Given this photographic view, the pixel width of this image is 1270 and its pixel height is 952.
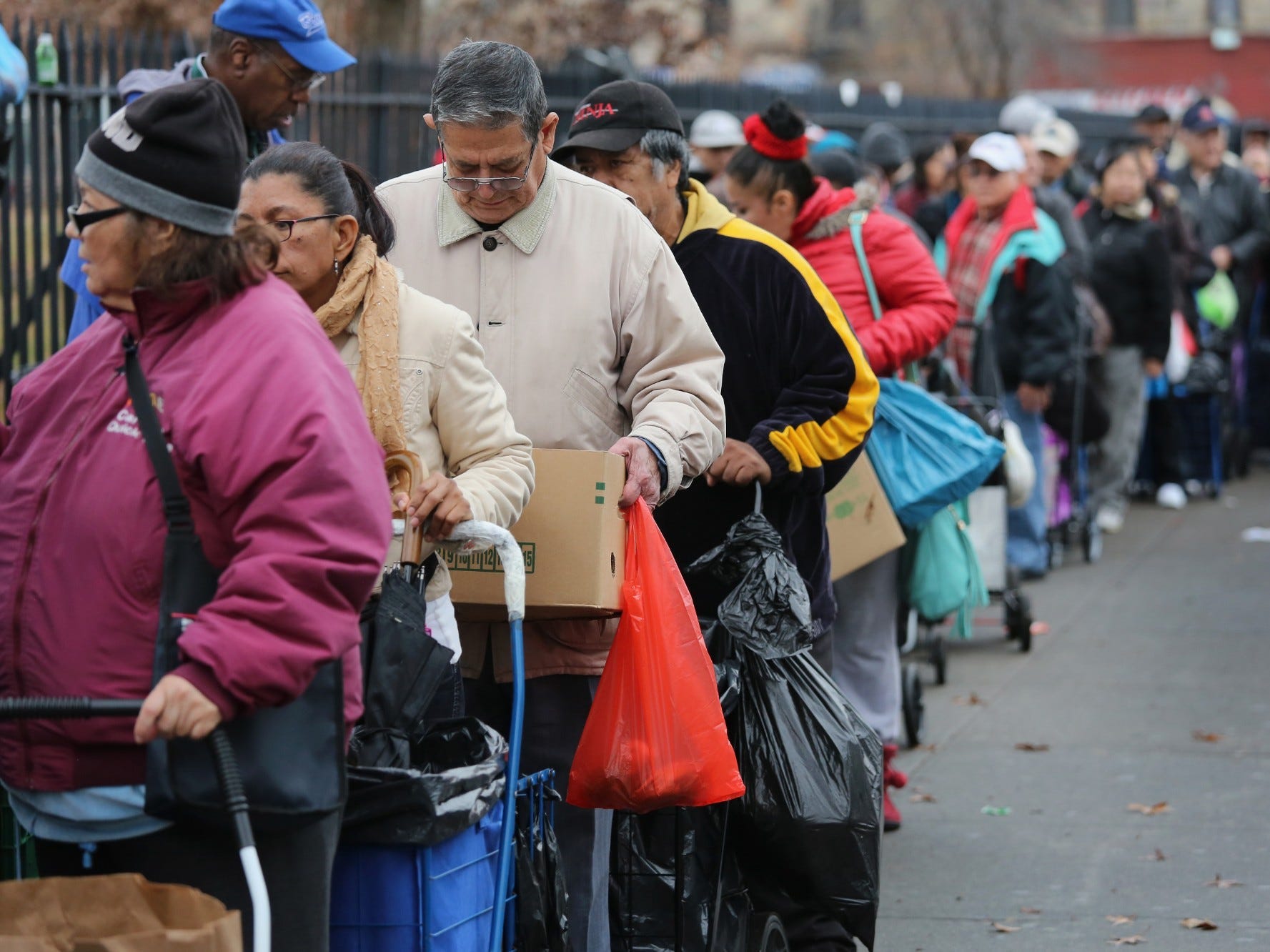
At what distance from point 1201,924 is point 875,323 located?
219 cm

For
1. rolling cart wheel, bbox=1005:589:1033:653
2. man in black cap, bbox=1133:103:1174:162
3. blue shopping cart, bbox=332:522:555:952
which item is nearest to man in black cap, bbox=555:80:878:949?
blue shopping cart, bbox=332:522:555:952

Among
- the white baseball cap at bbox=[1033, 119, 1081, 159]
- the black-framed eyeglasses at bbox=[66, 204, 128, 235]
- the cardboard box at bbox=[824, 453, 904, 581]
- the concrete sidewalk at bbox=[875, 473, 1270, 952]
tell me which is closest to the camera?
the black-framed eyeglasses at bbox=[66, 204, 128, 235]

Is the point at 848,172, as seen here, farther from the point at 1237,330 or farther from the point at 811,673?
the point at 1237,330

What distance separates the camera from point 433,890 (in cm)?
298

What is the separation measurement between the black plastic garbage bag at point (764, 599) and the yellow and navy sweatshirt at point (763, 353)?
0.37 meters

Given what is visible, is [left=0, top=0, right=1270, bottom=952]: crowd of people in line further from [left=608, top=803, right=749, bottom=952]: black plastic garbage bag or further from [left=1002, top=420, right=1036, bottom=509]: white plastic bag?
[left=1002, top=420, right=1036, bottom=509]: white plastic bag

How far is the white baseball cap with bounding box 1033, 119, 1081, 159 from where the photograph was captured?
41.4ft

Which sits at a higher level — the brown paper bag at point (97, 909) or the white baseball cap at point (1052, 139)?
the white baseball cap at point (1052, 139)

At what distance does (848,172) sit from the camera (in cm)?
787

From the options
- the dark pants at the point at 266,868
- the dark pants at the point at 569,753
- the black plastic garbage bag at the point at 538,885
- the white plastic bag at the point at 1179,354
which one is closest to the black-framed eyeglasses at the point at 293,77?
the dark pants at the point at 569,753

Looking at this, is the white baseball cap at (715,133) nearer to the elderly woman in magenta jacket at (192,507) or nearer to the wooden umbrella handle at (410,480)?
the wooden umbrella handle at (410,480)

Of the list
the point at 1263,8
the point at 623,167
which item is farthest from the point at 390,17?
the point at 1263,8

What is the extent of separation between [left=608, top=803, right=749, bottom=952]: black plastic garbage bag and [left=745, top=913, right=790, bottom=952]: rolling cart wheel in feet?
0.07

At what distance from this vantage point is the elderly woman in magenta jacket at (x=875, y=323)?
20.1ft
